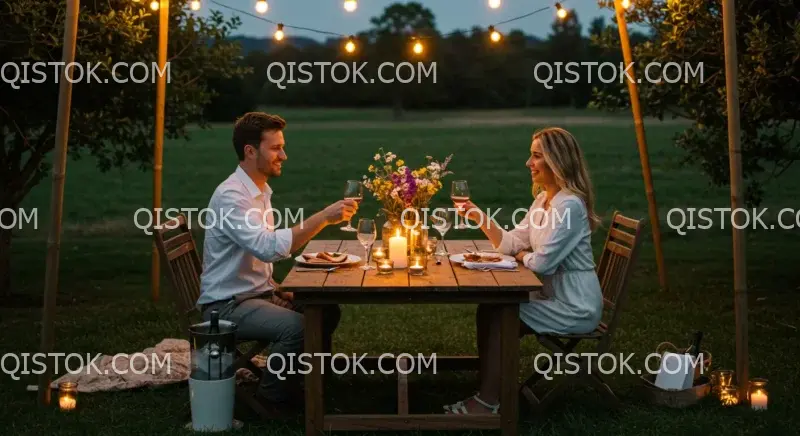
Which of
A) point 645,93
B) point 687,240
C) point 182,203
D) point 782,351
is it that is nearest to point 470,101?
point 182,203

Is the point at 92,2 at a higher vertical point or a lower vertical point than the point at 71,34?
higher

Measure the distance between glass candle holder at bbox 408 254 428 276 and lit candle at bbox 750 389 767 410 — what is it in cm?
173

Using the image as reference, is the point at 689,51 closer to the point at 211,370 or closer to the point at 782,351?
the point at 782,351

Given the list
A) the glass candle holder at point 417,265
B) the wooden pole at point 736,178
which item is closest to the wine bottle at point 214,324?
the glass candle holder at point 417,265

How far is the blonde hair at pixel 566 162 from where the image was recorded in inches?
170

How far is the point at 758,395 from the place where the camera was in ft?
14.9

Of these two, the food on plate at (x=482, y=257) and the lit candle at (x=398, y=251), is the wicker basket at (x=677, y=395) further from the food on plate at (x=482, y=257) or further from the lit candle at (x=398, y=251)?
the lit candle at (x=398, y=251)

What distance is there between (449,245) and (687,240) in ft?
21.8

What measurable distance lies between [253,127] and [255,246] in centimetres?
57

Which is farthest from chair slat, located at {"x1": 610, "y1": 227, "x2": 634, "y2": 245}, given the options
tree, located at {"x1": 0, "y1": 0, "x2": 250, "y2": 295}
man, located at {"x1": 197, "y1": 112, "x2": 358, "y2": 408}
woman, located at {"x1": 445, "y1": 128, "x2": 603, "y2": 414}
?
tree, located at {"x1": 0, "y1": 0, "x2": 250, "y2": 295}

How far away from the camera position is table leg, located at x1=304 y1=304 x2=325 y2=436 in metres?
3.98

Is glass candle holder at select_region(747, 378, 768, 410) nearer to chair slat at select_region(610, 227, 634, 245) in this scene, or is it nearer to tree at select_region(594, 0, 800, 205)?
chair slat at select_region(610, 227, 634, 245)

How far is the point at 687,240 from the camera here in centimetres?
1094

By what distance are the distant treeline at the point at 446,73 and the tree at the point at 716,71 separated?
19.2 m
